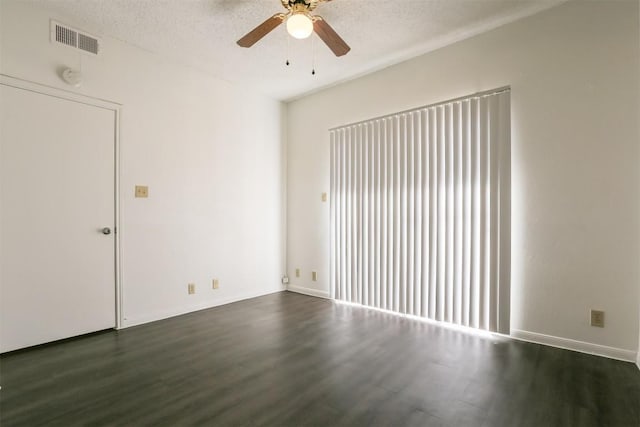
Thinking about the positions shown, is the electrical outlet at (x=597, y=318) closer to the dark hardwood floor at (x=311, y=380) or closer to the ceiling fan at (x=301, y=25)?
the dark hardwood floor at (x=311, y=380)

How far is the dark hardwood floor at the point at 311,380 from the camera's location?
180 centimetres

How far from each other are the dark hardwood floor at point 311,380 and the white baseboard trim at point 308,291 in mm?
1281

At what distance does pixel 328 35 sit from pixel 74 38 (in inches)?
94.0

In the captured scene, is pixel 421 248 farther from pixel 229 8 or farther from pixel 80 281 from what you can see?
pixel 80 281

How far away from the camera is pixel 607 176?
251 centimetres

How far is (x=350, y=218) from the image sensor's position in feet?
13.7

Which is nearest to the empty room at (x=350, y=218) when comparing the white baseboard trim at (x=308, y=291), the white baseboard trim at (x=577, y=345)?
the white baseboard trim at (x=577, y=345)

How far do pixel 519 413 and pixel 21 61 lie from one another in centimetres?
444

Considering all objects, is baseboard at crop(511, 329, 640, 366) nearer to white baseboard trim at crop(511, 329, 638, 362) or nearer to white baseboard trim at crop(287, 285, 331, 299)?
white baseboard trim at crop(511, 329, 638, 362)

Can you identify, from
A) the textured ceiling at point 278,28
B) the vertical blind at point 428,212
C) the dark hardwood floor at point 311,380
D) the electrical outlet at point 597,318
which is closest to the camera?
the dark hardwood floor at point 311,380

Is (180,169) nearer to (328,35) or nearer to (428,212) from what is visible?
(328,35)

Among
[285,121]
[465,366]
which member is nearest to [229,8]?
[285,121]

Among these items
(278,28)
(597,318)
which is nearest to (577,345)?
(597,318)

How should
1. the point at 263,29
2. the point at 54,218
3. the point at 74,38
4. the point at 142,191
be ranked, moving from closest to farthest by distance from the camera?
1. the point at 263,29
2. the point at 54,218
3. the point at 74,38
4. the point at 142,191
